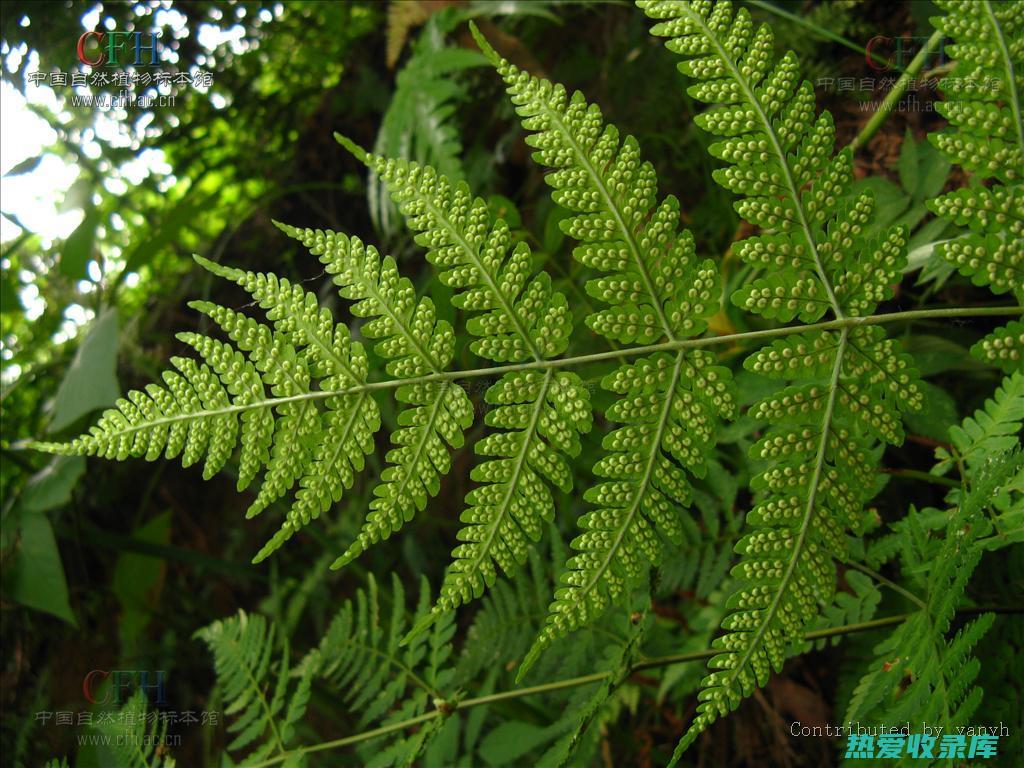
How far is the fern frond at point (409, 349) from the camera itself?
1315 millimetres

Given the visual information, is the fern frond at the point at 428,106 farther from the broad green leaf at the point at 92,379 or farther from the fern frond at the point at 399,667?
the fern frond at the point at 399,667

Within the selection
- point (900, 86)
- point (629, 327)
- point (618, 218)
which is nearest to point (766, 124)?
point (618, 218)

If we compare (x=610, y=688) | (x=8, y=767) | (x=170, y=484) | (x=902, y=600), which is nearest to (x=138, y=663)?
(x=8, y=767)

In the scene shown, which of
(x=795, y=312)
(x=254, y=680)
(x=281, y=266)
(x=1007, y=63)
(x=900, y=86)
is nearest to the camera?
(x=1007, y=63)

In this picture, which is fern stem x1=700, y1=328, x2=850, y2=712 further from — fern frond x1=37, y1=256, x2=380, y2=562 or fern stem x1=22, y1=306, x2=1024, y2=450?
fern frond x1=37, y1=256, x2=380, y2=562

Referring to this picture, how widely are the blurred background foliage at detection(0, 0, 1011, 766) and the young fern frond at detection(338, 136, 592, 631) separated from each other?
1.46ft

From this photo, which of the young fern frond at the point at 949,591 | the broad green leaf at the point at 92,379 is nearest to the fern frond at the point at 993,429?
the young fern frond at the point at 949,591

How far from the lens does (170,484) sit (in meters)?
3.34

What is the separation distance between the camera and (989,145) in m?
1.17

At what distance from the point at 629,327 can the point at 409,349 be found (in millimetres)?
408

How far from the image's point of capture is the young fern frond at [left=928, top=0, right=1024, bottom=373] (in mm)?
1139

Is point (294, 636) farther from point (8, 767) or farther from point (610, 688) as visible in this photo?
point (610, 688)

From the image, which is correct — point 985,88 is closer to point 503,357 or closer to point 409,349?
point 503,357

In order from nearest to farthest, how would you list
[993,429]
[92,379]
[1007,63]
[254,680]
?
1. [1007,63]
2. [993,429]
3. [254,680]
4. [92,379]
